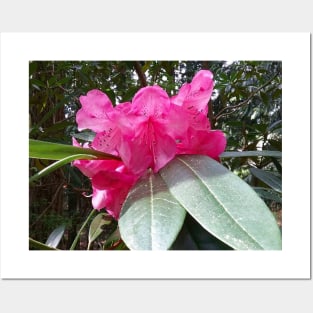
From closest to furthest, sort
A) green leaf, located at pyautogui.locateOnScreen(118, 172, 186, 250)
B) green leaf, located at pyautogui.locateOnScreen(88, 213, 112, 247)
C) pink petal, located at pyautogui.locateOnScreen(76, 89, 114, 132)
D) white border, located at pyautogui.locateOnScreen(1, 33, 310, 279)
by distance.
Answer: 1. green leaf, located at pyautogui.locateOnScreen(118, 172, 186, 250)
2. pink petal, located at pyautogui.locateOnScreen(76, 89, 114, 132)
3. green leaf, located at pyautogui.locateOnScreen(88, 213, 112, 247)
4. white border, located at pyautogui.locateOnScreen(1, 33, 310, 279)

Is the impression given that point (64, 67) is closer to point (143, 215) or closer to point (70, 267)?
point (70, 267)

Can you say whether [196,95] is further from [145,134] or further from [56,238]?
[56,238]

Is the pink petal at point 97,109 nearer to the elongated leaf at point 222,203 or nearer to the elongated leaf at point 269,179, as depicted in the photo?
the elongated leaf at point 222,203

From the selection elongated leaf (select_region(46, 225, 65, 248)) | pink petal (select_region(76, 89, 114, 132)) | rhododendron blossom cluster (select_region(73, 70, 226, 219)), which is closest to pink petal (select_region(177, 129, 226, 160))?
rhododendron blossom cluster (select_region(73, 70, 226, 219))

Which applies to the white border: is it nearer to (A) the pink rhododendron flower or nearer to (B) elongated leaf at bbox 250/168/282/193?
(B) elongated leaf at bbox 250/168/282/193
